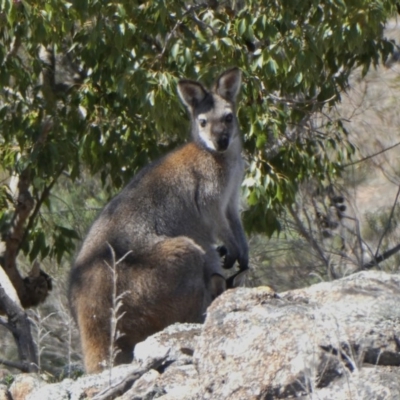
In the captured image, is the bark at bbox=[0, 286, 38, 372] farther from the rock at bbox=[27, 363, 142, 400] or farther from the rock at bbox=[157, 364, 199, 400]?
the rock at bbox=[157, 364, 199, 400]

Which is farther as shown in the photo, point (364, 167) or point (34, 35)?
point (364, 167)

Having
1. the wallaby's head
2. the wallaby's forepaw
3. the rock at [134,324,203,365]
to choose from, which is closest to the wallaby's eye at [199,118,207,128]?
the wallaby's head

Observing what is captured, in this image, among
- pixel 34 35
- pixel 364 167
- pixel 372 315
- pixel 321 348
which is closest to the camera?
pixel 321 348

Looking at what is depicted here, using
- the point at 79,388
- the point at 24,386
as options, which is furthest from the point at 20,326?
the point at 79,388

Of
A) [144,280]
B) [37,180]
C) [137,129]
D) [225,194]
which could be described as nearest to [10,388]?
[144,280]

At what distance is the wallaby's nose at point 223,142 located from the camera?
7871 mm

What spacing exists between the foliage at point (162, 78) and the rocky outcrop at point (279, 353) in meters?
3.30

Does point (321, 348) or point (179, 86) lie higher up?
point (179, 86)

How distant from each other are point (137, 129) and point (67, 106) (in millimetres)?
696

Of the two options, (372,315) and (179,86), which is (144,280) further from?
(372,315)

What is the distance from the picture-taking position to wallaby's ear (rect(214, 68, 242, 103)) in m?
7.93

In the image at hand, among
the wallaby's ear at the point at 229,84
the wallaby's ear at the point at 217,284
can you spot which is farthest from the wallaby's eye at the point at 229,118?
the wallaby's ear at the point at 217,284

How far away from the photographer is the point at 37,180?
8898mm

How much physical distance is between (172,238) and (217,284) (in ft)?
1.55
